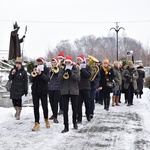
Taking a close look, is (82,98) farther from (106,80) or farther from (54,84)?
(106,80)

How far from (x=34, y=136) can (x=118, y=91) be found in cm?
773

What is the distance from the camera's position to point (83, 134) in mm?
8383

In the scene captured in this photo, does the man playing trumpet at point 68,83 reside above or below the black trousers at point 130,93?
above

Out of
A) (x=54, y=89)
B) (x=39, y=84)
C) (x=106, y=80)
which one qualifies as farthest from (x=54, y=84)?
(x=106, y=80)

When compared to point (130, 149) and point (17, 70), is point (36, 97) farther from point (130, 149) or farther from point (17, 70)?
point (130, 149)

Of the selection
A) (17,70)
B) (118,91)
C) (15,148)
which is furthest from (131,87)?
(15,148)

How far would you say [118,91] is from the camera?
15305 mm

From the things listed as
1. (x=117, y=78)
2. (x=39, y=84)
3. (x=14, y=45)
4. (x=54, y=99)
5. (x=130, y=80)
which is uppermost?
(x=14, y=45)

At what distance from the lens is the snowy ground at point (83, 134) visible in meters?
7.15

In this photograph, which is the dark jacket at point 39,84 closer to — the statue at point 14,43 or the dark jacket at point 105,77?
the dark jacket at point 105,77

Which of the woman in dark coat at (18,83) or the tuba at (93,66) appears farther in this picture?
the tuba at (93,66)

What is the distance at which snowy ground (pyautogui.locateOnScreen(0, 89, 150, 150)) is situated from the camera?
7148 mm

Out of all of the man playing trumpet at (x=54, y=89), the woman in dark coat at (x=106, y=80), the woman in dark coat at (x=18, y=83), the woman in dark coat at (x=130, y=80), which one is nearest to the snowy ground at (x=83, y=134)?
the man playing trumpet at (x=54, y=89)

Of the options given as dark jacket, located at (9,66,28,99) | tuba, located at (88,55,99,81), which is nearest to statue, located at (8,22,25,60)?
tuba, located at (88,55,99,81)
